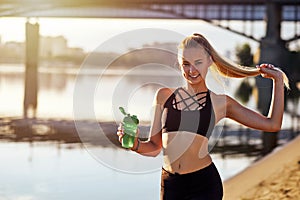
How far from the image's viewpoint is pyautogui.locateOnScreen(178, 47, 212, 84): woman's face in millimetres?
3258

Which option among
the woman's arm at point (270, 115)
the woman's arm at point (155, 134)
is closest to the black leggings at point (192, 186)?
the woman's arm at point (155, 134)

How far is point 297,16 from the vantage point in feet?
228

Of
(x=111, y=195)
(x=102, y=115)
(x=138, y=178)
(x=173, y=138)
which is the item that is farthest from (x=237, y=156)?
(x=173, y=138)

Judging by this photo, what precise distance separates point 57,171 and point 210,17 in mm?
49523

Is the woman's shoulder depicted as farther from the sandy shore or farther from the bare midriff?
the sandy shore

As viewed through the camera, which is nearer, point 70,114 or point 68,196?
point 68,196

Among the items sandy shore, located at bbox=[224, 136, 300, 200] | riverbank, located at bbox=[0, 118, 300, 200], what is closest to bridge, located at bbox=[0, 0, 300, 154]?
riverbank, located at bbox=[0, 118, 300, 200]

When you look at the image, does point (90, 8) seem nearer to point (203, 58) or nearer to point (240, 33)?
point (240, 33)

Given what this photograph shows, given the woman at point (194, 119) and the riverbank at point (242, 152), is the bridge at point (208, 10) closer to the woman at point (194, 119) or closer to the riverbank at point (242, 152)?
the riverbank at point (242, 152)

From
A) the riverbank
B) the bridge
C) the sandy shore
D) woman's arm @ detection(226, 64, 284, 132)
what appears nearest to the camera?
woman's arm @ detection(226, 64, 284, 132)

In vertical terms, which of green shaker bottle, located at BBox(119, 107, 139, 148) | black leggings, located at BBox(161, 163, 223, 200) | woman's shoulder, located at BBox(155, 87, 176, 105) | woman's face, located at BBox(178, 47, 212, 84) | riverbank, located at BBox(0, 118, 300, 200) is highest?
woman's face, located at BBox(178, 47, 212, 84)

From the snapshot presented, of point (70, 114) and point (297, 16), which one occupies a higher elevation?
point (297, 16)

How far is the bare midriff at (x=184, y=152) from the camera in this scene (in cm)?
329

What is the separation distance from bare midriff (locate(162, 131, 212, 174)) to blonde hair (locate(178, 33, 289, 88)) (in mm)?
375
